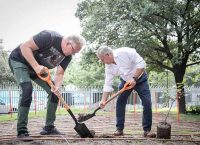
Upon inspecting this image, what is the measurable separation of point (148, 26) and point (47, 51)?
33.7ft

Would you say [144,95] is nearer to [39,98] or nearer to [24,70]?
[24,70]

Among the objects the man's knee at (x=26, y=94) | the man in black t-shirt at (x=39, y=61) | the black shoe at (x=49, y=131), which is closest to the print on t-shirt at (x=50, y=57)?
the man in black t-shirt at (x=39, y=61)

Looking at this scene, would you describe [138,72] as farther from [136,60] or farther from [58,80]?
[58,80]

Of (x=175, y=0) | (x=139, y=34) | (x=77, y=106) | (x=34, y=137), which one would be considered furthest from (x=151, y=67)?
(x=34, y=137)

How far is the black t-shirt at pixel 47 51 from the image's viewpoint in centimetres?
470

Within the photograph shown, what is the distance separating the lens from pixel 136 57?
536 centimetres

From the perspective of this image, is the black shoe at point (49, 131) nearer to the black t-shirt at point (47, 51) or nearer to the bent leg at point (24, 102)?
the bent leg at point (24, 102)

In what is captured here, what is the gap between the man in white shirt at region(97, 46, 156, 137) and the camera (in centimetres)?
525

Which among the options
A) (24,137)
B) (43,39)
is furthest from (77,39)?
(24,137)

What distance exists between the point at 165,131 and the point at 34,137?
1.95 metres

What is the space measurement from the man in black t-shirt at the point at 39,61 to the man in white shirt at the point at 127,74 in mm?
587

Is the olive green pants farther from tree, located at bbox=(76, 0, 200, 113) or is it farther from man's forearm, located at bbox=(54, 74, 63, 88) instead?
tree, located at bbox=(76, 0, 200, 113)

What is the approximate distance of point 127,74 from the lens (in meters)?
5.46

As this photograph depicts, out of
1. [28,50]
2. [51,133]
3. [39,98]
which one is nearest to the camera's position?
[28,50]
